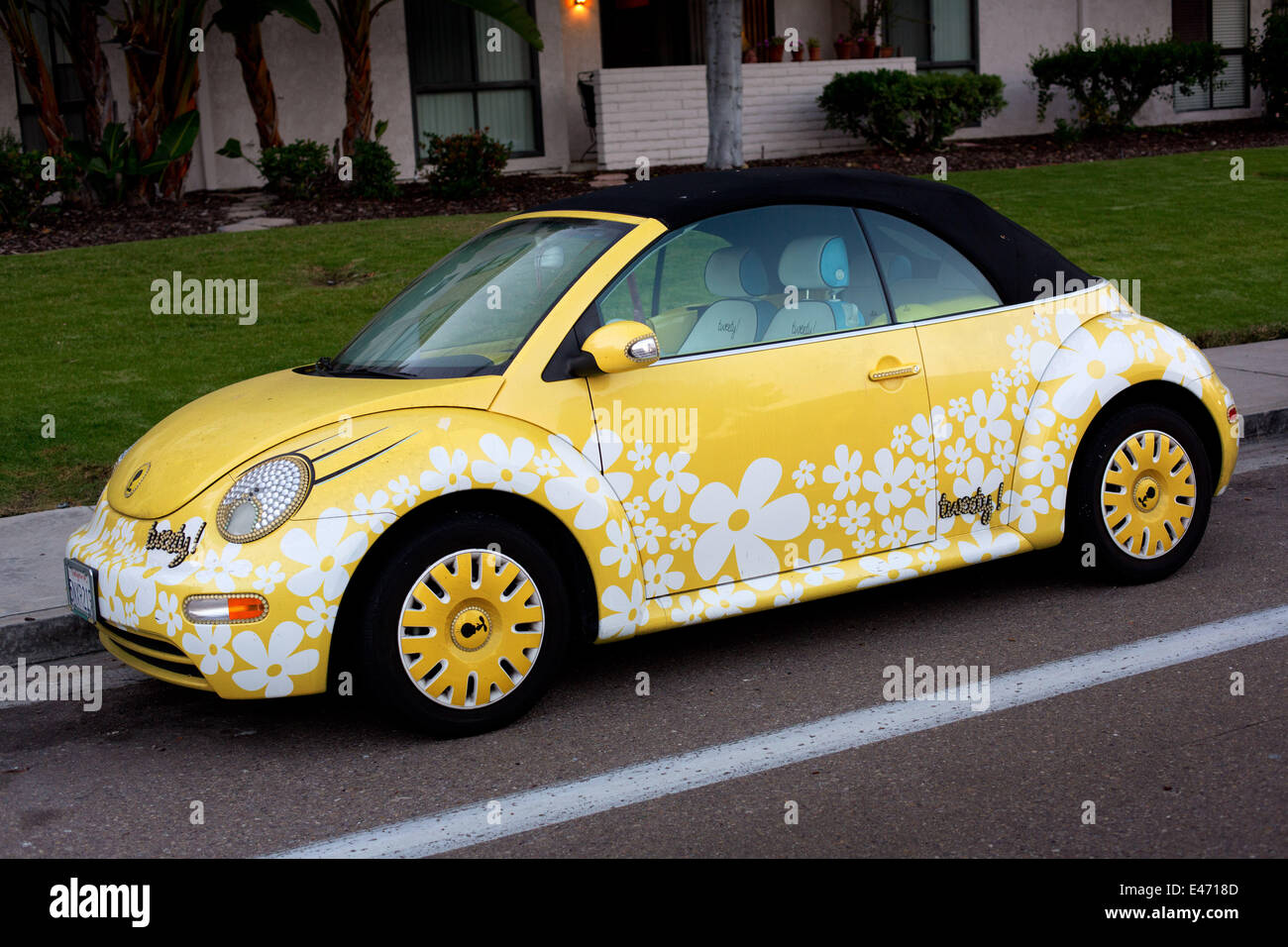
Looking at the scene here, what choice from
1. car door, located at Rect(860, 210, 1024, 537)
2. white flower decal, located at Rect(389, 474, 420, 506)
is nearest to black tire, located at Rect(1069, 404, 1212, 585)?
car door, located at Rect(860, 210, 1024, 537)

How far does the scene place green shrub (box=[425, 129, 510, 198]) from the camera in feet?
51.1

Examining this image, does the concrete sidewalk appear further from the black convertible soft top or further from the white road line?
the black convertible soft top

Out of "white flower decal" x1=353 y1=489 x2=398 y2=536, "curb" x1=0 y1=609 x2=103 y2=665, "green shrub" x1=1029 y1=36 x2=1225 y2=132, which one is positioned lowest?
"curb" x1=0 y1=609 x2=103 y2=665

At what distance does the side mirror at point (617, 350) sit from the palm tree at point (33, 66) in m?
11.4

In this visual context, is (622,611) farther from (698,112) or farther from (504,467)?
(698,112)

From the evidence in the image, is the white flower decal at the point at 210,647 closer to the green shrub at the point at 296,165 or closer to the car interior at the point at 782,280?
the car interior at the point at 782,280

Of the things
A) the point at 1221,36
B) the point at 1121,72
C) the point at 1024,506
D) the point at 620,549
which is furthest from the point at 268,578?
the point at 1221,36

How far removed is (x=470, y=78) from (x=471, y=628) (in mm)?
16157

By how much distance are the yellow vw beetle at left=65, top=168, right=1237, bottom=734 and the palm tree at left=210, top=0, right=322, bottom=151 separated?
408 inches

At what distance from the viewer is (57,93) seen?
53.9ft

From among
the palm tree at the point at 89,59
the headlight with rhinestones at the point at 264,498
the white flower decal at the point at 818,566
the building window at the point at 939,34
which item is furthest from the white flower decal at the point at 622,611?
the building window at the point at 939,34

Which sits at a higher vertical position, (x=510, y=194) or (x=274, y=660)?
(x=510, y=194)
